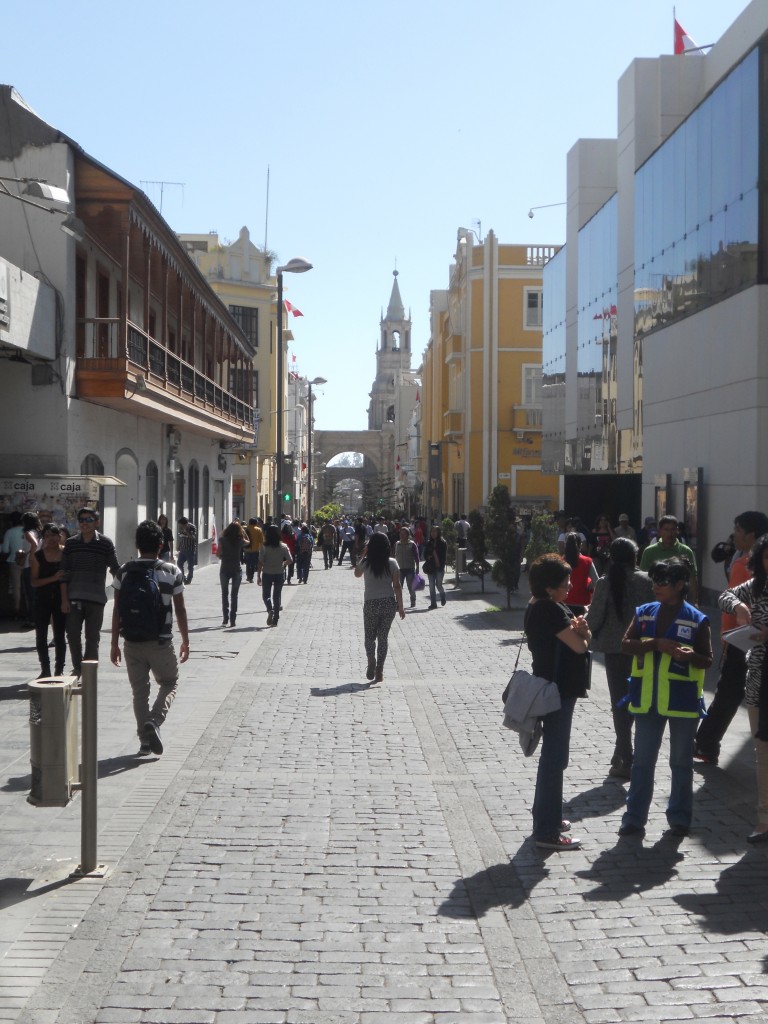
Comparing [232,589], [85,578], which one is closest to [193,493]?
[232,589]

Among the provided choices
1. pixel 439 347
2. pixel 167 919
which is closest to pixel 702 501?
pixel 167 919

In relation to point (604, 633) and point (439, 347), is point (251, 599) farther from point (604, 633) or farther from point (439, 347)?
point (439, 347)

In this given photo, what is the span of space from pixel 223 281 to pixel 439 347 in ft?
57.5

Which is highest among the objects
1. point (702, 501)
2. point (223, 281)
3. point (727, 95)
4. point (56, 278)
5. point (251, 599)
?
point (223, 281)

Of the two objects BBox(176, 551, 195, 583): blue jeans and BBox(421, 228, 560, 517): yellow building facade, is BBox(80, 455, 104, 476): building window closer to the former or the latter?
BBox(176, 551, 195, 583): blue jeans

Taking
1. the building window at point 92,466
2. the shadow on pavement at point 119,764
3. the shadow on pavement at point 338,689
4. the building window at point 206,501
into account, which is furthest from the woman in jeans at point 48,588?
the building window at point 206,501

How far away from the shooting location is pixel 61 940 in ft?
16.4

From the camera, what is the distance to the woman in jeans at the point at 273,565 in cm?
1748

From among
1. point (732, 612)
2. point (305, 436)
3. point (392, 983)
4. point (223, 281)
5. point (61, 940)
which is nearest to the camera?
point (392, 983)

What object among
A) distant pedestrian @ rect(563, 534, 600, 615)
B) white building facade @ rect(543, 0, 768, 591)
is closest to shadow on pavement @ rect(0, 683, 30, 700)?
distant pedestrian @ rect(563, 534, 600, 615)

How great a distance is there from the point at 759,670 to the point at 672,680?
481 millimetres

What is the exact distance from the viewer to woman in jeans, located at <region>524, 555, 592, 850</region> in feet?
21.0

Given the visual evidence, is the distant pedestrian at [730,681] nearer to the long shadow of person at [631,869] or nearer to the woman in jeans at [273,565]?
the long shadow of person at [631,869]

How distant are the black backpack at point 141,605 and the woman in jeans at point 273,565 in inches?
352
